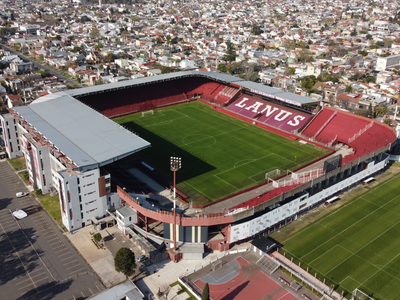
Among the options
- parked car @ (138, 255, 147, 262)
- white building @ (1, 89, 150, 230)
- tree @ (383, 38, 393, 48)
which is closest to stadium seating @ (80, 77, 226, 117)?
white building @ (1, 89, 150, 230)

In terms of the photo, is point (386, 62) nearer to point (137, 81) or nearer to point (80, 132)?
point (137, 81)

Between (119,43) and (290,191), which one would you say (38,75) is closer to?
(119,43)

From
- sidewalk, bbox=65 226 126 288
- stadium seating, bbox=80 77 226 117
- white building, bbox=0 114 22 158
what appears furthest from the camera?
stadium seating, bbox=80 77 226 117

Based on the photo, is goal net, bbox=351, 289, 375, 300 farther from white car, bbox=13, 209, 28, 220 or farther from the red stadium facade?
white car, bbox=13, 209, 28, 220

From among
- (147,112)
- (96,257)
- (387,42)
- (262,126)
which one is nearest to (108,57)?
(147,112)

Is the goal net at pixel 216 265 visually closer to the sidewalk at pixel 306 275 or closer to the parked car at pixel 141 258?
the sidewalk at pixel 306 275

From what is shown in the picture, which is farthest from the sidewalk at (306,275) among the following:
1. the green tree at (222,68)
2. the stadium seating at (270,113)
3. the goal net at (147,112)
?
the green tree at (222,68)
